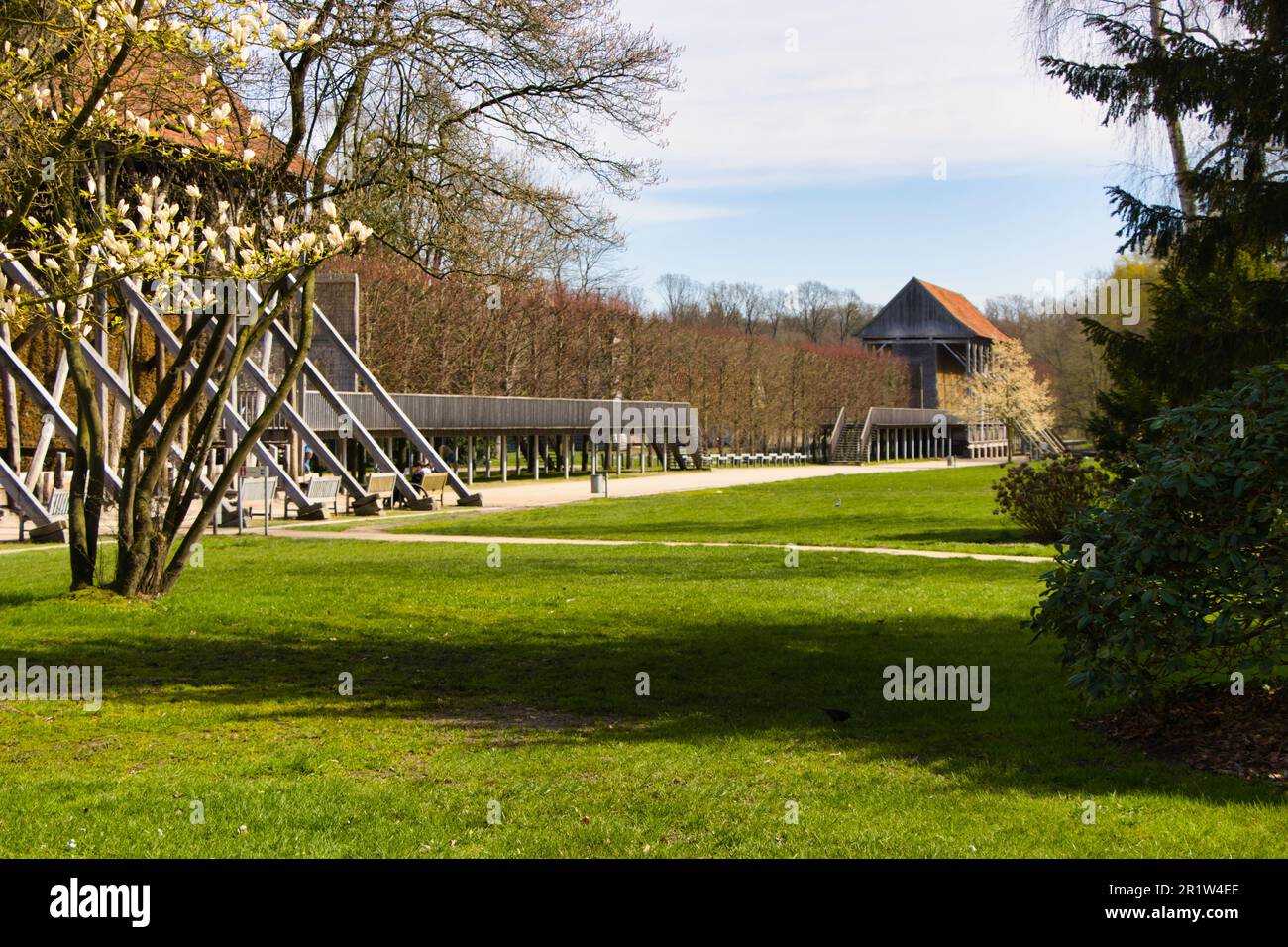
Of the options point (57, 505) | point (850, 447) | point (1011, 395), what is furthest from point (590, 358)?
point (57, 505)

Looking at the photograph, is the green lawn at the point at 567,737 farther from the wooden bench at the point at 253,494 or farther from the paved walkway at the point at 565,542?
the wooden bench at the point at 253,494

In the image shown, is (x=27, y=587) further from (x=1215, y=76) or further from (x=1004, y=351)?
(x=1004, y=351)

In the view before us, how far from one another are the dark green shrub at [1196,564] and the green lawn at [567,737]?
631mm

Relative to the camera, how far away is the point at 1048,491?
21031mm

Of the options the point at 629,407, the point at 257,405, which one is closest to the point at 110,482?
the point at 257,405

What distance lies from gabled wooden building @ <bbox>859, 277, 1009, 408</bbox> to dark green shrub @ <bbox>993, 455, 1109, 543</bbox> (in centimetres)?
8339

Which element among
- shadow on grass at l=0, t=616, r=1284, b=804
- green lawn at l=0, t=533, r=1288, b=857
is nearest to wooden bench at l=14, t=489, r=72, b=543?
green lawn at l=0, t=533, r=1288, b=857

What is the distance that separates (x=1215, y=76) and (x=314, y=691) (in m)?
8.53

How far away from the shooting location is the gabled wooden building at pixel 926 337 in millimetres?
103812

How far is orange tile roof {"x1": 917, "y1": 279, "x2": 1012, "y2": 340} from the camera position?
104 meters

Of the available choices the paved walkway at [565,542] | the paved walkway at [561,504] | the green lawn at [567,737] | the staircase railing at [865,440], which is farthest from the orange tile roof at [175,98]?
the staircase railing at [865,440]

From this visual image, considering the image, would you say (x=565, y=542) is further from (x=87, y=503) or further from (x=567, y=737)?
(x=567, y=737)

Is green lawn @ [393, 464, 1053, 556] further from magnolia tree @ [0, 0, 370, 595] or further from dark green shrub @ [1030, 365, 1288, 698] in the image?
dark green shrub @ [1030, 365, 1288, 698]

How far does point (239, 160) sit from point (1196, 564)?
7477 millimetres
